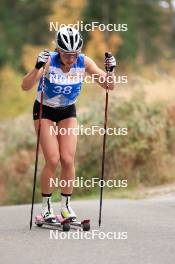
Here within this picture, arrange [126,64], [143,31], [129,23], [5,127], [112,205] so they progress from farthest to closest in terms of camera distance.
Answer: [143,31]
[129,23]
[126,64]
[5,127]
[112,205]

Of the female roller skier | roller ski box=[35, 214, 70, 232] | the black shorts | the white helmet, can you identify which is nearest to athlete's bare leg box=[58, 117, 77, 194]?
the female roller skier

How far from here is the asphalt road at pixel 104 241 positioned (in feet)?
23.9

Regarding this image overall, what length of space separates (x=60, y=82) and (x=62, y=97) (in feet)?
0.73

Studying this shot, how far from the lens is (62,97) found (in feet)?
30.6

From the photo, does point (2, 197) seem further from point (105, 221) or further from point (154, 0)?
point (154, 0)

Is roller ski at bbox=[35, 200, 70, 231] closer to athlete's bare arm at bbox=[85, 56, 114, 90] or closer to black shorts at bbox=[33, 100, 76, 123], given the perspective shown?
black shorts at bbox=[33, 100, 76, 123]

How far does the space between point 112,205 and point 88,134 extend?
4883 millimetres

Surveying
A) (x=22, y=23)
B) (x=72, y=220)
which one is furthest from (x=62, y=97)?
(x=22, y=23)

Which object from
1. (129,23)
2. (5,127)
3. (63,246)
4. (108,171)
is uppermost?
(129,23)

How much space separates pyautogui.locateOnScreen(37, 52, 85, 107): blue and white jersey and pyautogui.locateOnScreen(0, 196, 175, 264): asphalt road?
1452 millimetres

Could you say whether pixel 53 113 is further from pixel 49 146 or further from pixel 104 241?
pixel 104 241

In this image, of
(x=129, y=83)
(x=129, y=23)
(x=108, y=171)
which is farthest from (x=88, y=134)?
(x=129, y=23)

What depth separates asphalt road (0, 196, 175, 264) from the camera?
7.28 m

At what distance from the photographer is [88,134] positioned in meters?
16.9
